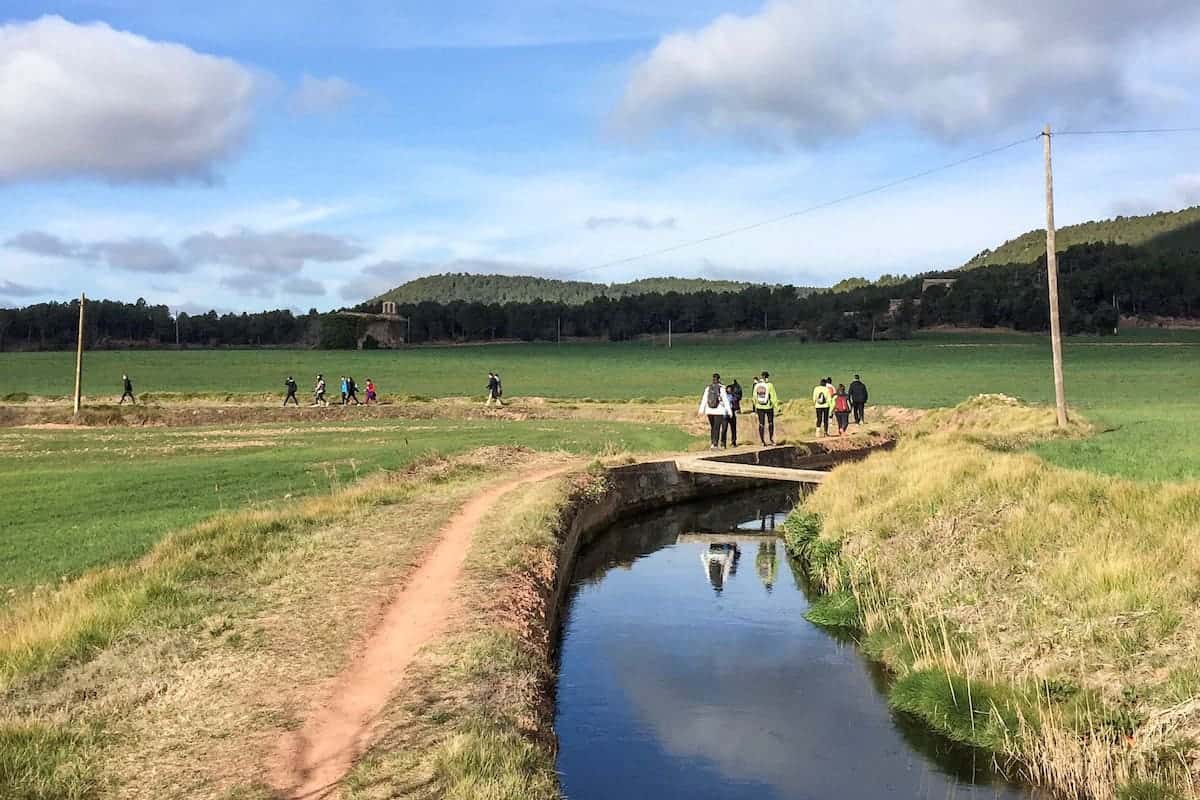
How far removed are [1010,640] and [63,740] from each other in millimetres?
8990

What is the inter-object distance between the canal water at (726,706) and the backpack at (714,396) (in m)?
9.61

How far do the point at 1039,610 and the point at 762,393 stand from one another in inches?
730

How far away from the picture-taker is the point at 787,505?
92.4 feet

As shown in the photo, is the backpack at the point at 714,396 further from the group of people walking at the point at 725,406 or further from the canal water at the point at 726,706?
the canal water at the point at 726,706

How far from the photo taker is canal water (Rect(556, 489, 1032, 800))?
9.34 m

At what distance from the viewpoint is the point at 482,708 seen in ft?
28.5

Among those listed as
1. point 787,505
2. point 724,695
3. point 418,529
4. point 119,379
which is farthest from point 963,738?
point 119,379

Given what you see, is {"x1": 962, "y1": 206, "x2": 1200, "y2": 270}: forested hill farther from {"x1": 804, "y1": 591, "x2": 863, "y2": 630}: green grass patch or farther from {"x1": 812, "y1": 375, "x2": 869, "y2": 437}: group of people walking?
{"x1": 804, "y1": 591, "x2": 863, "y2": 630}: green grass patch

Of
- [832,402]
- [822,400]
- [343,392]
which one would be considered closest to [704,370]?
[343,392]

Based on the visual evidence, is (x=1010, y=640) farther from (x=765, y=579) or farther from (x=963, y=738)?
(x=765, y=579)

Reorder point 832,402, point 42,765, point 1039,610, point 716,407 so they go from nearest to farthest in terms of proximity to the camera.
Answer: point 42,765 → point 1039,610 → point 716,407 → point 832,402

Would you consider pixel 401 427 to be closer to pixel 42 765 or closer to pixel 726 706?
pixel 726 706

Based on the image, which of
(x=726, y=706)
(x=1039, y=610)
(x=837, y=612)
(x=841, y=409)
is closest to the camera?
(x=1039, y=610)

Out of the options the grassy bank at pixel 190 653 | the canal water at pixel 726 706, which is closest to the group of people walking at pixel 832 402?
the canal water at pixel 726 706
